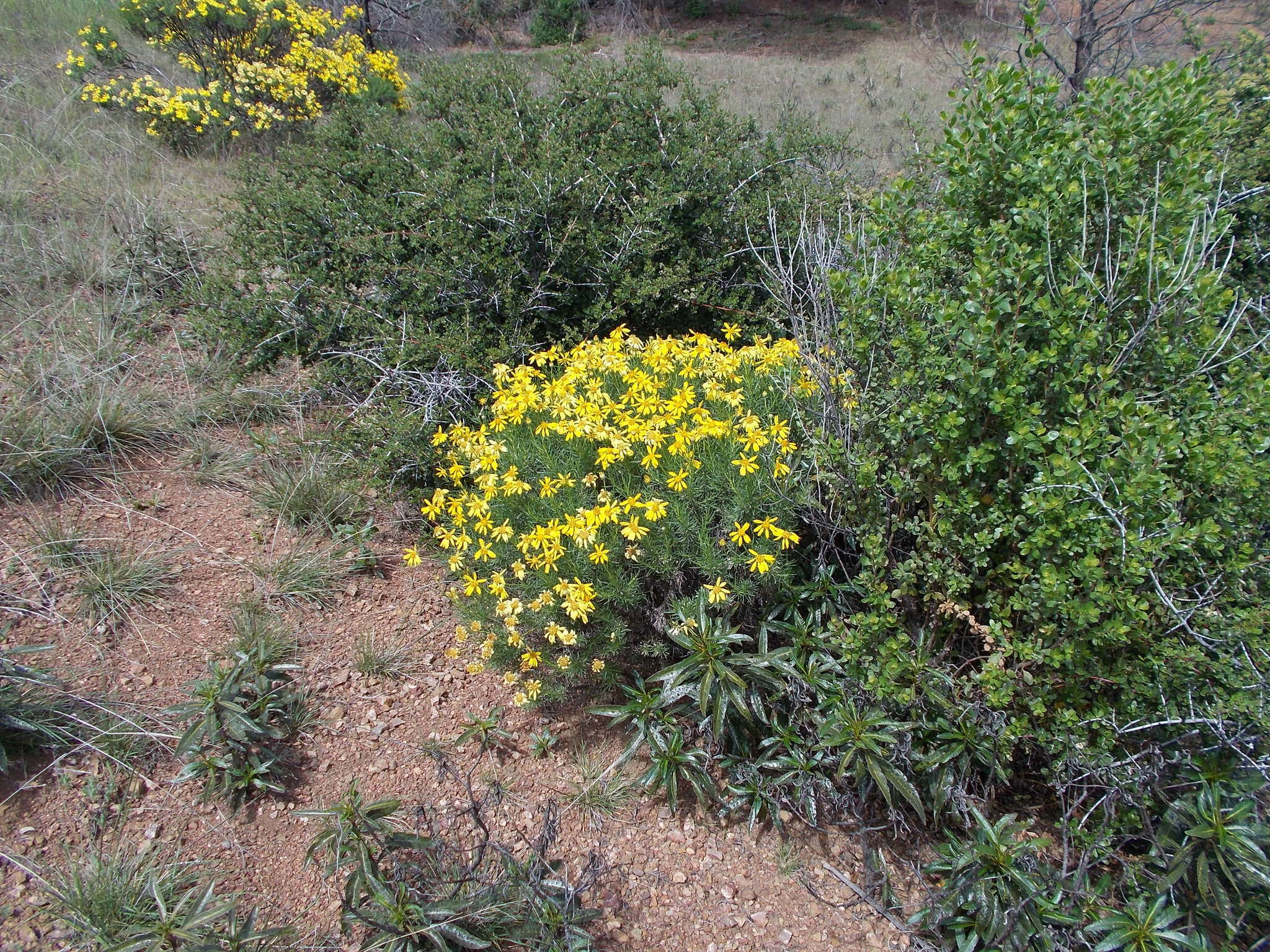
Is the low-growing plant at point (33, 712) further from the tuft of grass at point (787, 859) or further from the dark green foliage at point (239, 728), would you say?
the tuft of grass at point (787, 859)

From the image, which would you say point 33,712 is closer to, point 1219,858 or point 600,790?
point 600,790

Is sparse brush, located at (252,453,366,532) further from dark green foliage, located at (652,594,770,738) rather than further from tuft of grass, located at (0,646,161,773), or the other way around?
dark green foliage, located at (652,594,770,738)

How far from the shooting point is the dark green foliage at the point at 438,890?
6.70 feet

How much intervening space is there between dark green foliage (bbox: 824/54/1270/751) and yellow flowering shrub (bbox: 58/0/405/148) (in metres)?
6.34

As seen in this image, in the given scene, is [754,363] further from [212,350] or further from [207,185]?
[207,185]

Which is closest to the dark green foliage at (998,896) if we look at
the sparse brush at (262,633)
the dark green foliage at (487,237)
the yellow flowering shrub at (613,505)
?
the yellow flowering shrub at (613,505)

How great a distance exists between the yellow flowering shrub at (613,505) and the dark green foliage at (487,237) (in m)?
0.87

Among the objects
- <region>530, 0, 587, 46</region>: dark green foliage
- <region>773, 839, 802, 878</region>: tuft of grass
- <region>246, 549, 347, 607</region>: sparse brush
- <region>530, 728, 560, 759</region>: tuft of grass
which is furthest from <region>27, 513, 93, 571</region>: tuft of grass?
<region>530, 0, 587, 46</region>: dark green foliage

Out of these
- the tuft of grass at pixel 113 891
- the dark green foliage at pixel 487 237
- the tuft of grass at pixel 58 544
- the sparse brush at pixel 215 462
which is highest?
the dark green foliage at pixel 487 237

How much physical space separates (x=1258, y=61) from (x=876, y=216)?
287cm

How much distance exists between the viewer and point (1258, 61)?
3900 millimetres

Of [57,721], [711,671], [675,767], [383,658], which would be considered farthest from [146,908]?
[711,671]

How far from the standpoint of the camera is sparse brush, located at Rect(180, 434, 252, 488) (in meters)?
3.62

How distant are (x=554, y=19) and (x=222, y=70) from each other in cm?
1188
